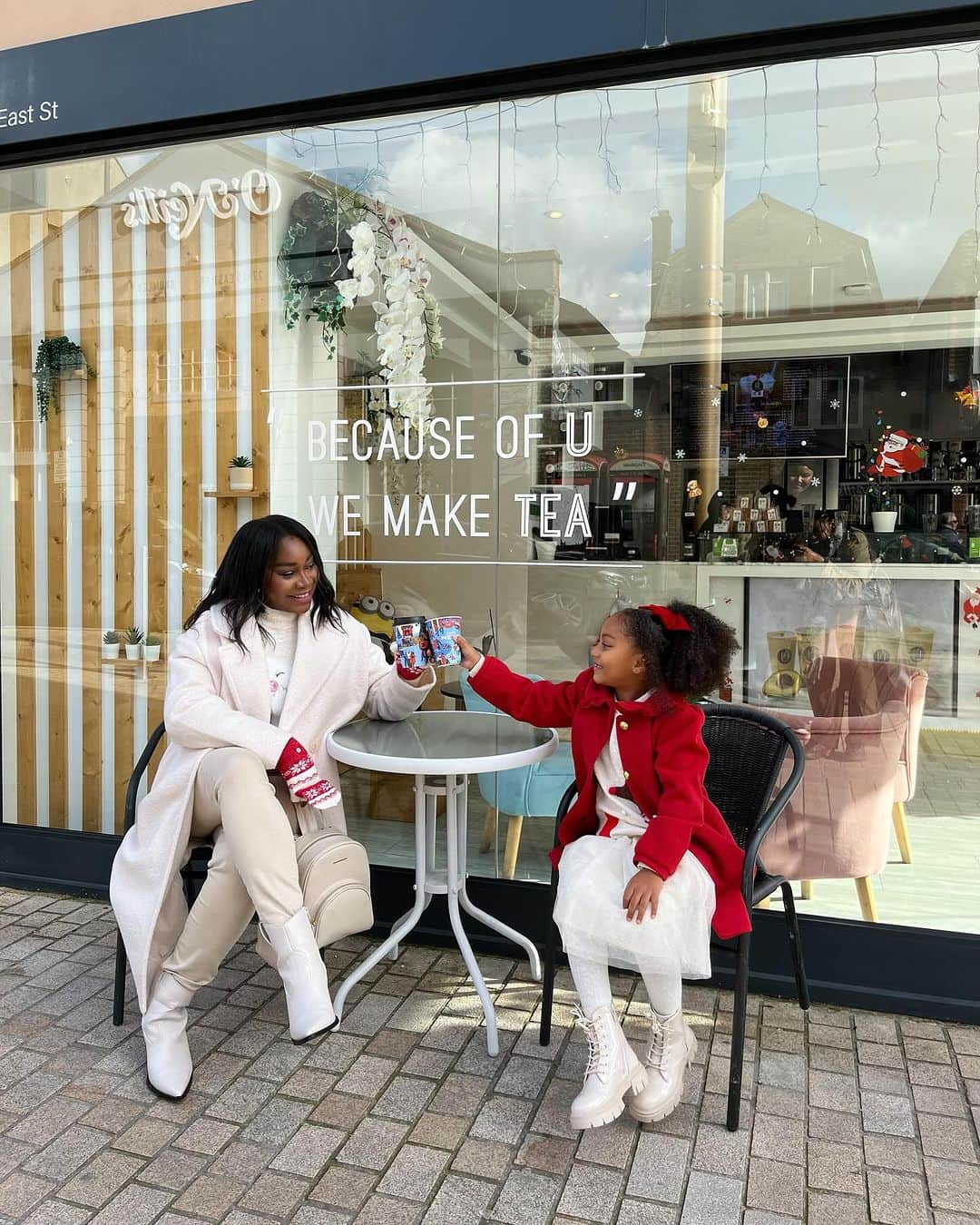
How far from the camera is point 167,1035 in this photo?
2391 millimetres

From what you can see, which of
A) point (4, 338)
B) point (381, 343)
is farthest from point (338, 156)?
point (4, 338)

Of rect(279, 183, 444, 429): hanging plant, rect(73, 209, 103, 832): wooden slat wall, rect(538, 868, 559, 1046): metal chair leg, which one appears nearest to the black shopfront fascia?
rect(73, 209, 103, 832): wooden slat wall

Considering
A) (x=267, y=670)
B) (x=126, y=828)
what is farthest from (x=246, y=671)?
(x=126, y=828)

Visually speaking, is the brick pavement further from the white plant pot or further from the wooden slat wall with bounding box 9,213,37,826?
the white plant pot

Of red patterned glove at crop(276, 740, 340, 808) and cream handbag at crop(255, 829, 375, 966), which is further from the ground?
red patterned glove at crop(276, 740, 340, 808)

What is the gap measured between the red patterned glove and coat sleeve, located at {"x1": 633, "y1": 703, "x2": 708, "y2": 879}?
0.82 m

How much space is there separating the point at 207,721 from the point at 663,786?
1.16 meters

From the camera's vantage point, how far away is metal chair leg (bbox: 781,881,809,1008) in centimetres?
266

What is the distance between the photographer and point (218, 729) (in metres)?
2.52

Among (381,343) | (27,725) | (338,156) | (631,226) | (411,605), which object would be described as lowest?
(27,725)

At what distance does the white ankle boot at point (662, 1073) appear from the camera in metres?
2.19

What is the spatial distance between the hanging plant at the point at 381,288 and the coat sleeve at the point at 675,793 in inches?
63.2

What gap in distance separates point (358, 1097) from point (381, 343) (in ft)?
7.76

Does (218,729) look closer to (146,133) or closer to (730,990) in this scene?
(730,990)
